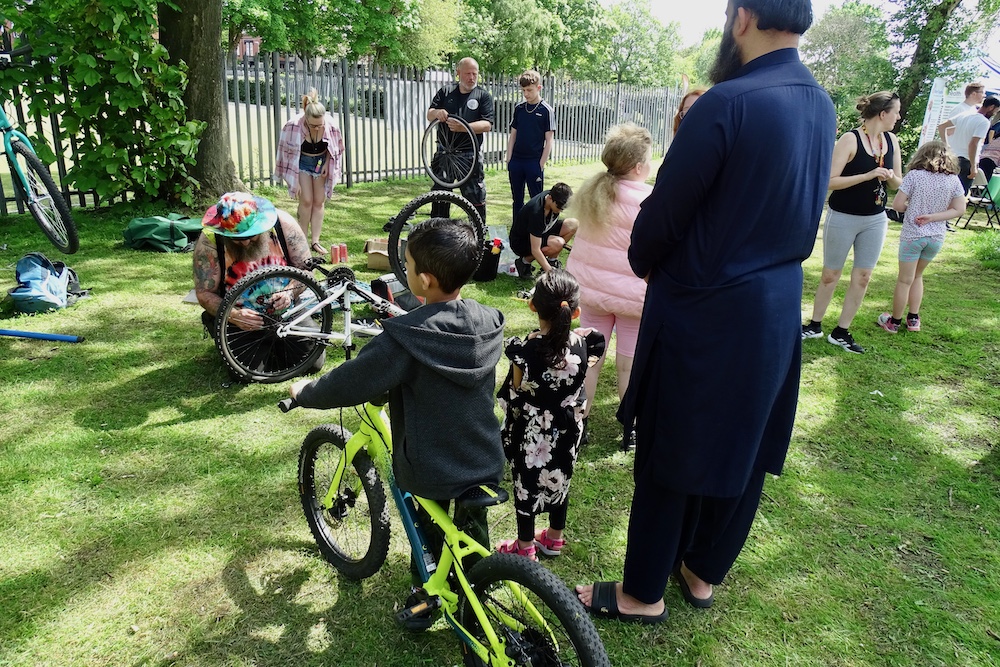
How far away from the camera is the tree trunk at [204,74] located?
791 centimetres

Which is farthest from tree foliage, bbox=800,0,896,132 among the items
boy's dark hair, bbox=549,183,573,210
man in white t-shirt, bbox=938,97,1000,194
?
boy's dark hair, bbox=549,183,573,210

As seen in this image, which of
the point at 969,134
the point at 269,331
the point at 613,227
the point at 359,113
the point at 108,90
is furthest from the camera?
the point at 359,113

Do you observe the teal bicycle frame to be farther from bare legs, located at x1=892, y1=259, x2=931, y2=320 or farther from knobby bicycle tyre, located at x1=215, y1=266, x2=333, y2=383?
bare legs, located at x1=892, y1=259, x2=931, y2=320

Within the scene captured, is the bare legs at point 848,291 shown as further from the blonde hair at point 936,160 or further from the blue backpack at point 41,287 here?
the blue backpack at point 41,287

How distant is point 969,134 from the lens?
10.5 m

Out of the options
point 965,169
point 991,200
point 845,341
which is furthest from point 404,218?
point 991,200

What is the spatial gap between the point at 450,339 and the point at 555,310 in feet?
2.34

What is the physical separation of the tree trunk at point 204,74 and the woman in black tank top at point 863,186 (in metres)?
7.02

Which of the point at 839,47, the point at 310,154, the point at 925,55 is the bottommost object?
the point at 310,154

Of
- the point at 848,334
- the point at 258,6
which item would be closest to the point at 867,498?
the point at 848,334

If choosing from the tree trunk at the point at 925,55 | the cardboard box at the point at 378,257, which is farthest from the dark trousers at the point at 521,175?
the tree trunk at the point at 925,55

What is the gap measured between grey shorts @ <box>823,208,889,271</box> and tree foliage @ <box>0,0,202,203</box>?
701 cm

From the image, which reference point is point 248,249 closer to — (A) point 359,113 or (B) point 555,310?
(B) point 555,310

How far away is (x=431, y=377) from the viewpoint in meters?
2.00
